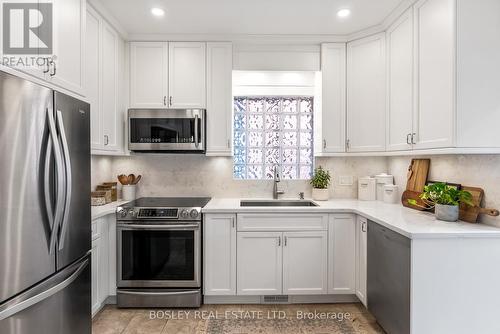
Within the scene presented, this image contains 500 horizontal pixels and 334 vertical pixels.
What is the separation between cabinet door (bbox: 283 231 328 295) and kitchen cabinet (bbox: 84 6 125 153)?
6.13ft

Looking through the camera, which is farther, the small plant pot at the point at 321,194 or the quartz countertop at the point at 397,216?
the small plant pot at the point at 321,194

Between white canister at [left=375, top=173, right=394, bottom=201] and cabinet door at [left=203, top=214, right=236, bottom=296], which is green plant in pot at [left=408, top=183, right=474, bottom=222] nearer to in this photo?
white canister at [left=375, top=173, right=394, bottom=201]

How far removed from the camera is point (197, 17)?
102 inches

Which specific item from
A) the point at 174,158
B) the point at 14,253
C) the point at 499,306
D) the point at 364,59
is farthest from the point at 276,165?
the point at 14,253

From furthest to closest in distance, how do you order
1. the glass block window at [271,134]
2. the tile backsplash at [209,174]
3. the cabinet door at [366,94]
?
the glass block window at [271,134] → the tile backsplash at [209,174] → the cabinet door at [366,94]

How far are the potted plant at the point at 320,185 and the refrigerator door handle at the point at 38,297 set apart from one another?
2206mm

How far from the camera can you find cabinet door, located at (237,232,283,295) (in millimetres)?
2623

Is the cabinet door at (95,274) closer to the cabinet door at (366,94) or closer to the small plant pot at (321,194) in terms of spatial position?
the small plant pot at (321,194)

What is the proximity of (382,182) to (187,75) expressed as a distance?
2343mm

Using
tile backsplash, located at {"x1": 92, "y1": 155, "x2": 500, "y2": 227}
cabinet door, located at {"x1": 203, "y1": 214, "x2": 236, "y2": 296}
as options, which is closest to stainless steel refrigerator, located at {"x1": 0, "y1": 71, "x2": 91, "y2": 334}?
cabinet door, located at {"x1": 203, "y1": 214, "x2": 236, "y2": 296}

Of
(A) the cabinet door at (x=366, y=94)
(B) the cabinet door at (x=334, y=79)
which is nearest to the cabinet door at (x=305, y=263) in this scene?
A: (A) the cabinet door at (x=366, y=94)

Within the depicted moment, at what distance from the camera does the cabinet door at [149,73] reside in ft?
9.68

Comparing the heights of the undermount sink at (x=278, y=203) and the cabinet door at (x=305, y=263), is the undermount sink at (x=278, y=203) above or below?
above

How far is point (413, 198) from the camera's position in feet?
8.50
